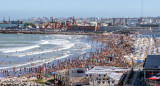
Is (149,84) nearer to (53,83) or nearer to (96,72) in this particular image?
(96,72)

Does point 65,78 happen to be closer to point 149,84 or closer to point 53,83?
point 53,83

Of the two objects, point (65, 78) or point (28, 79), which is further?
point (28, 79)

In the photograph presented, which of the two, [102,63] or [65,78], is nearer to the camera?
[65,78]

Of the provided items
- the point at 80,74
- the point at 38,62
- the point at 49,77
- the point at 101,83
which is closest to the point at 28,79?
the point at 49,77

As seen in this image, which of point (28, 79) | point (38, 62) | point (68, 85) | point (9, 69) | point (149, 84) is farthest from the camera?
point (38, 62)

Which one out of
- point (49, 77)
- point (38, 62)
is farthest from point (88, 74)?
point (38, 62)

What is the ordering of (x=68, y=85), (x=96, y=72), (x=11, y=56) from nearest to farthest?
(x=68, y=85)
(x=96, y=72)
(x=11, y=56)

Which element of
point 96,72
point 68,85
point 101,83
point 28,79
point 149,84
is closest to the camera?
point 149,84

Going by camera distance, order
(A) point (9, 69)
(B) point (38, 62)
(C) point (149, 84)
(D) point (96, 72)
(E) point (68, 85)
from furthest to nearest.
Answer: (B) point (38, 62)
(A) point (9, 69)
(D) point (96, 72)
(E) point (68, 85)
(C) point (149, 84)
